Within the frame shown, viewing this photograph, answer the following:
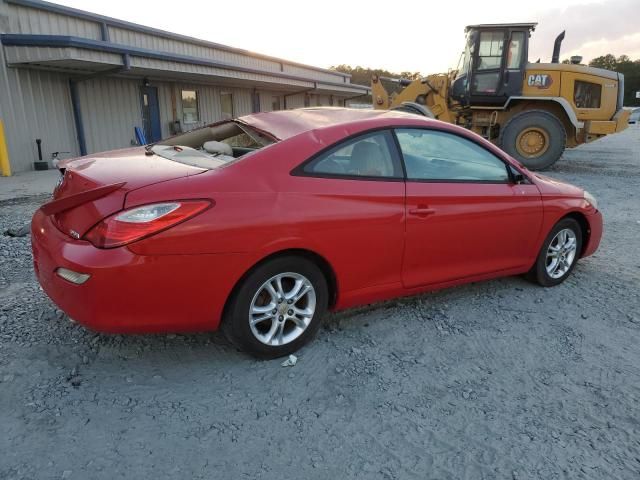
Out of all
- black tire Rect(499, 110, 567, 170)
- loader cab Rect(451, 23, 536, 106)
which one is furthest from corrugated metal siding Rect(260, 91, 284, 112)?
black tire Rect(499, 110, 567, 170)

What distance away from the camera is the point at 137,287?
7.70 feet

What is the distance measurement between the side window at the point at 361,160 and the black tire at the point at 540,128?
9374mm

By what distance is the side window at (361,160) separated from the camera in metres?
2.92

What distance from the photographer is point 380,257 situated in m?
3.11

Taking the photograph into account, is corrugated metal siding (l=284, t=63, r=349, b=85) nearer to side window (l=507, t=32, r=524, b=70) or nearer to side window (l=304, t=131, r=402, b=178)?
side window (l=507, t=32, r=524, b=70)

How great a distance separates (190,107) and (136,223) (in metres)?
15.0

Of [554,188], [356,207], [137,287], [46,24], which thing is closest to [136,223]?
[137,287]

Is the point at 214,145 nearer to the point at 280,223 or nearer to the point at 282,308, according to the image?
the point at 280,223

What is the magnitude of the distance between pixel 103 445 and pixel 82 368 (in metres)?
0.71

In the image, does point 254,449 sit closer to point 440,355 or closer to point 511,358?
point 440,355

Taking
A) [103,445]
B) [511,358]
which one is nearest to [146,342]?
[103,445]

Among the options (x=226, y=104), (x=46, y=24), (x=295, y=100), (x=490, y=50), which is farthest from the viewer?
(x=295, y=100)

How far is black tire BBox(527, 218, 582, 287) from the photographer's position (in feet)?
13.5

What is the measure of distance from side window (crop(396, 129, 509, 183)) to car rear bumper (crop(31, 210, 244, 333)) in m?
1.50
